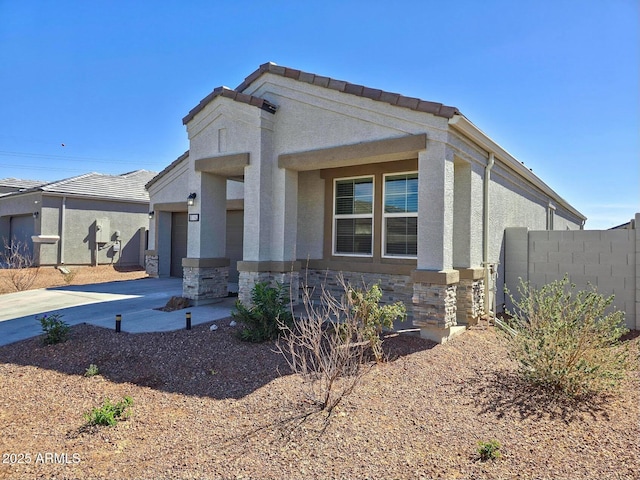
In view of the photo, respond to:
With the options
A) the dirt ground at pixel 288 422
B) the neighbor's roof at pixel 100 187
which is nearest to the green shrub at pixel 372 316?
the dirt ground at pixel 288 422

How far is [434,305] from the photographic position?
23.2ft

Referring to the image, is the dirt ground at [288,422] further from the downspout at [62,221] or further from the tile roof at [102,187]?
the tile roof at [102,187]

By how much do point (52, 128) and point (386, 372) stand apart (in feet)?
77.3

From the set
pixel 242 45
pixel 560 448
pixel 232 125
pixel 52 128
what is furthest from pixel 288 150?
pixel 52 128

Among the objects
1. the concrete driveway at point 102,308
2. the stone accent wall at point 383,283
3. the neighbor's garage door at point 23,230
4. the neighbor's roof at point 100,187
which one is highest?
the neighbor's roof at point 100,187

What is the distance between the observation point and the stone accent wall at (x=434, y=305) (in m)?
7.00

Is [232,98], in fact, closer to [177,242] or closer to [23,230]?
[177,242]

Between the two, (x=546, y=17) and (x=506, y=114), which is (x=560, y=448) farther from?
(x=506, y=114)

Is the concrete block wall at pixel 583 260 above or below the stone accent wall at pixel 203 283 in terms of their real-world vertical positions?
above

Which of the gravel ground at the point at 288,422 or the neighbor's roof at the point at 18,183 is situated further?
the neighbor's roof at the point at 18,183

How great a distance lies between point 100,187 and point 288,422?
66.9 feet

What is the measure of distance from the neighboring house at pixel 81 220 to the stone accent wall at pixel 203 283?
12216 millimetres

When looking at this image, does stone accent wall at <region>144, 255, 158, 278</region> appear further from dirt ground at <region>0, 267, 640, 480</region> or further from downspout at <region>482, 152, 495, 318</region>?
downspout at <region>482, 152, 495, 318</region>

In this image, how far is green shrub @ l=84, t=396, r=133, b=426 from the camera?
4188mm
